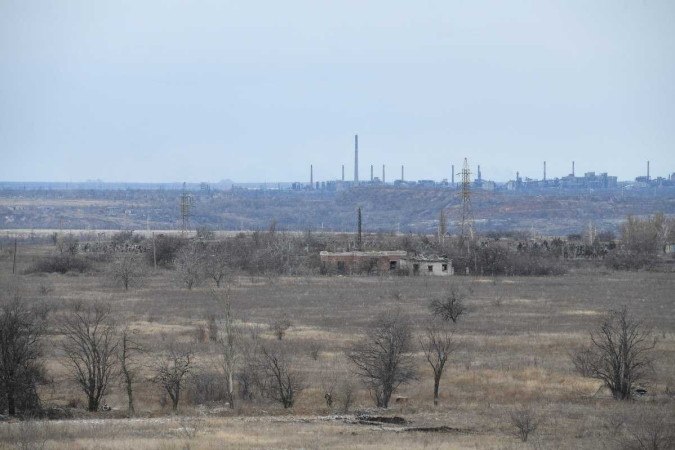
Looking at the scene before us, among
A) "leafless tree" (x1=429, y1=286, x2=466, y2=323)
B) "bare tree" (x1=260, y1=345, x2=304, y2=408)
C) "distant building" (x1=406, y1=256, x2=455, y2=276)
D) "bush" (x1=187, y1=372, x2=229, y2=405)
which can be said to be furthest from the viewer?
"distant building" (x1=406, y1=256, x2=455, y2=276)

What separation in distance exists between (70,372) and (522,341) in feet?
56.1

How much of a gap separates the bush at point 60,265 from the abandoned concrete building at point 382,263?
1886 cm

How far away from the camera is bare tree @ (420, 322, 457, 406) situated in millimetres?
29141

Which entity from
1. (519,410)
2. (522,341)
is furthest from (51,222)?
A: (519,410)

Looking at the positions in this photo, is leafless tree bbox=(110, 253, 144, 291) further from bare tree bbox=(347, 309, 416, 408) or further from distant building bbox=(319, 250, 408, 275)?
bare tree bbox=(347, 309, 416, 408)

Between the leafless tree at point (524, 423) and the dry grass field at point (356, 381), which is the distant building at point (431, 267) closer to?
the dry grass field at point (356, 381)

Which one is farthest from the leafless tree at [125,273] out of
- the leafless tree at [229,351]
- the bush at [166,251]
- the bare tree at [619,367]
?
the bare tree at [619,367]

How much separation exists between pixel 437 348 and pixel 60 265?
54372 millimetres

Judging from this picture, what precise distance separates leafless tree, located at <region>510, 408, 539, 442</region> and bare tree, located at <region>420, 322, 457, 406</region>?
412 centimetres

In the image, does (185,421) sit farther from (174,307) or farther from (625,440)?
(174,307)

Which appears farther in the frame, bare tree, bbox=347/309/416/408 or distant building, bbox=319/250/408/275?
distant building, bbox=319/250/408/275

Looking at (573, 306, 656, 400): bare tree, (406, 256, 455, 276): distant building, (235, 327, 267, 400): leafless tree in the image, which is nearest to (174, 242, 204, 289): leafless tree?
(406, 256, 455, 276): distant building

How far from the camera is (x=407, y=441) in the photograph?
73.9 ft

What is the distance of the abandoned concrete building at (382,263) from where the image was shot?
77188 mm
